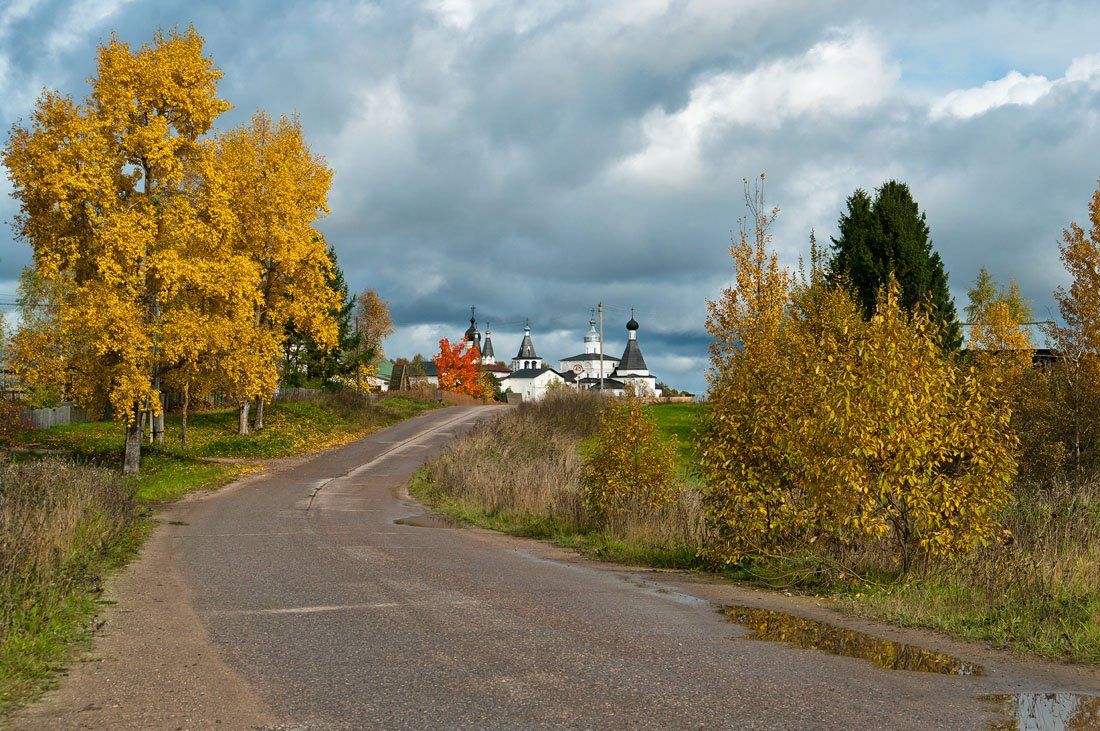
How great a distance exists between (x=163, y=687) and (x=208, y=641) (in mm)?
1507

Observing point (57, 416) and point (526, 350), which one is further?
point (526, 350)

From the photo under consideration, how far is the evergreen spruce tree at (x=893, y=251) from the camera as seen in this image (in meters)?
36.9

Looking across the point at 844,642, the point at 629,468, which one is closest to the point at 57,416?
the point at 629,468

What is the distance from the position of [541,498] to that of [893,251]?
2390 cm

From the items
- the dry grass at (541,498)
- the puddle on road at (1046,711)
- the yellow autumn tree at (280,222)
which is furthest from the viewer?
the yellow autumn tree at (280,222)

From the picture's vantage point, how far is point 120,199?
26.1 metres

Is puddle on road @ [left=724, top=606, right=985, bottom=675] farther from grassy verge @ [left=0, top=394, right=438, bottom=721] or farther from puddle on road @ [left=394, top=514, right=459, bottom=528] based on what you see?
puddle on road @ [left=394, top=514, right=459, bottom=528]

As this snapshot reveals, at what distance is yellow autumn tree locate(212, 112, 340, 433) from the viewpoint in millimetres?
35125

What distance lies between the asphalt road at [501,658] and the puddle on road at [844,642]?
0.66ft

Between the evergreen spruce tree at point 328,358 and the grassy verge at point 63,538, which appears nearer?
the grassy verge at point 63,538

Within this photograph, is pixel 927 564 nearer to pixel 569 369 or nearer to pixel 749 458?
pixel 749 458

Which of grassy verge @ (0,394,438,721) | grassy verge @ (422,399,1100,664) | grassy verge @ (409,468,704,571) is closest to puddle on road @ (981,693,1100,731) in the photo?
grassy verge @ (422,399,1100,664)

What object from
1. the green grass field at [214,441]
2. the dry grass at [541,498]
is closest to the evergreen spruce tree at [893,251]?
the dry grass at [541,498]

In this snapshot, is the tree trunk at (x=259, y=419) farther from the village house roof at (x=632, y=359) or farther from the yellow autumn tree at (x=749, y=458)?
the village house roof at (x=632, y=359)
